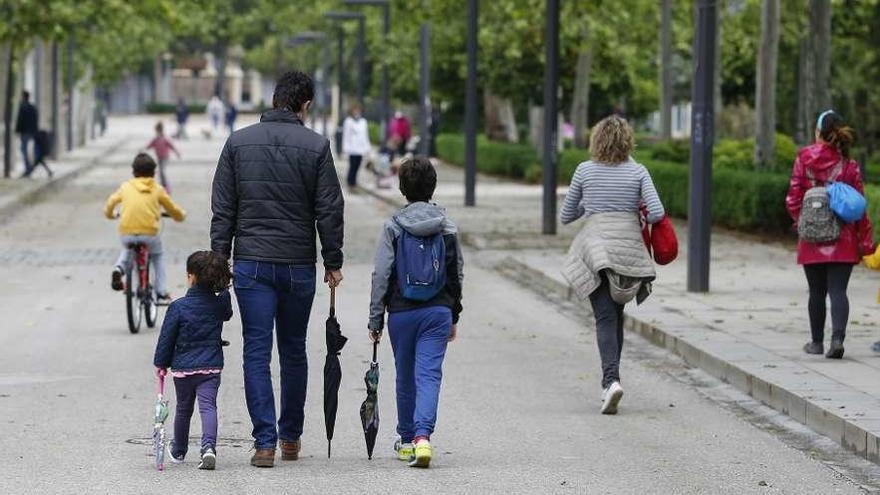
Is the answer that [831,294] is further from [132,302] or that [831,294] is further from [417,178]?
[132,302]

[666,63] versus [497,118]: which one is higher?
[666,63]

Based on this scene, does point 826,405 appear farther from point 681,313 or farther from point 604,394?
A: point 681,313

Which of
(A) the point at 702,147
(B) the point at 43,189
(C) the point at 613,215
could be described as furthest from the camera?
(B) the point at 43,189

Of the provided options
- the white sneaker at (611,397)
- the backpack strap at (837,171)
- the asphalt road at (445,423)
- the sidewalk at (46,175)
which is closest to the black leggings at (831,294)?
the backpack strap at (837,171)

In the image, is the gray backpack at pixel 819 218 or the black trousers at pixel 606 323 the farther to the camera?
the gray backpack at pixel 819 218

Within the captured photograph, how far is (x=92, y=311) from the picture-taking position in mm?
17219

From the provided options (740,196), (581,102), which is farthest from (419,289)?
(581,102)

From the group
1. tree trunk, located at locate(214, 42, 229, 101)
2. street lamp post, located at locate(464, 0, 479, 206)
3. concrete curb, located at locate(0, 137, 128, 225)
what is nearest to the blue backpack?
concrete curb, located at locate(0, 137, 128, 225)

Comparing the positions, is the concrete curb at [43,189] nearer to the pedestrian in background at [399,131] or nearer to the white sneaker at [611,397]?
the pedestrian in background at [399,131]

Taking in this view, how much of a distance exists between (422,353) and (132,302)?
6173 mm

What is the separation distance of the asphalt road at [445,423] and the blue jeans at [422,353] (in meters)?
0.26

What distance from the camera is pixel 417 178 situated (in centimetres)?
939

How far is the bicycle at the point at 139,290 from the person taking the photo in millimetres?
15352

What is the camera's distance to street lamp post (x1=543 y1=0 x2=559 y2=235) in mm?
25969
